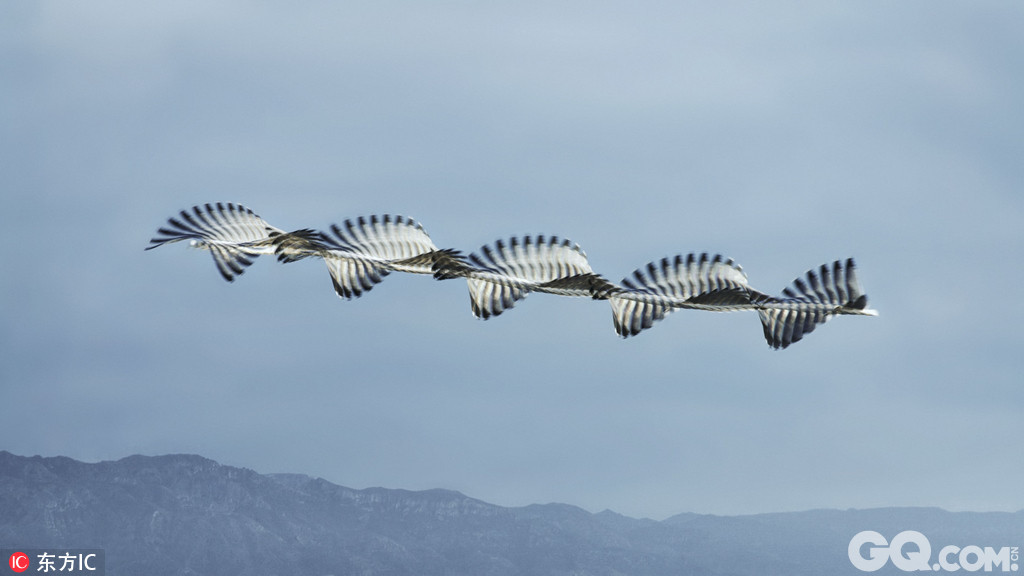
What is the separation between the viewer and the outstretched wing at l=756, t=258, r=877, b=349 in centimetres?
2730

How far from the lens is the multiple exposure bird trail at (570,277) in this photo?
1080 inches

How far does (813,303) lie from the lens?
27469 mm

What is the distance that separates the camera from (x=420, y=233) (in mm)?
28766

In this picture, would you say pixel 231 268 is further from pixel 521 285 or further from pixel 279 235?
pixel 521 285

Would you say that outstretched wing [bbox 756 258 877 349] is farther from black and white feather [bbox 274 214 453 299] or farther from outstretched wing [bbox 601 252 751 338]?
black and white feather [bbox 274 214 453 299]

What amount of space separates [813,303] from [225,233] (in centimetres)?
1432

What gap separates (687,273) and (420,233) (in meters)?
6.13

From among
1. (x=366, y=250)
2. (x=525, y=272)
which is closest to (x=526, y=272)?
(x=525, y=272)

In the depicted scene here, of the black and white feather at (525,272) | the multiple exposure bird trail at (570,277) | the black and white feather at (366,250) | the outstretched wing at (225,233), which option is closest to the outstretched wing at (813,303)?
the multiple exposure bird trail at (570,277)

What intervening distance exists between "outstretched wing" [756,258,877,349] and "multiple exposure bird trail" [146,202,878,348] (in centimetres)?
2

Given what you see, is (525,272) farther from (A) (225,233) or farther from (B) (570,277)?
(A) (225,233)

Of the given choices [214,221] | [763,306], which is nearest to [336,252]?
[214,221]

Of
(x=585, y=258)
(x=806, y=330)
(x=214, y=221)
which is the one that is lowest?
(x=806, y=330)

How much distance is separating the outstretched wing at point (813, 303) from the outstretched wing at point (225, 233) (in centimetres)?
1194
